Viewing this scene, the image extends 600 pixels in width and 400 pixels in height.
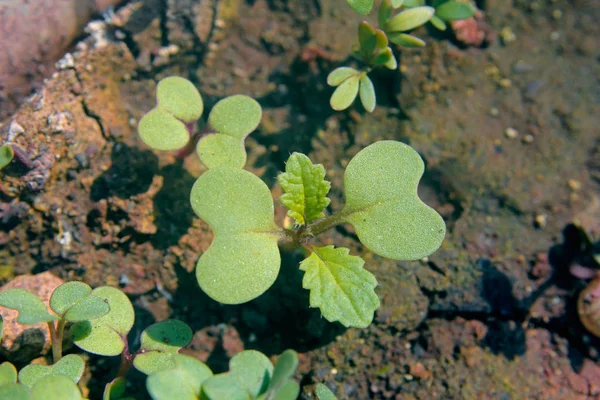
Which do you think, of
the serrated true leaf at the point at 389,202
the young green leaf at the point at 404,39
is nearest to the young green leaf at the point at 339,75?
the young green leaf at the point at 404,39

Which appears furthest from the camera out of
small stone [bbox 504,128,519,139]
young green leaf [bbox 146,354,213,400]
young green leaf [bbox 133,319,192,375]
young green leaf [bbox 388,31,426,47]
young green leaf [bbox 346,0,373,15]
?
small stone [bbox 504,128,519,139]

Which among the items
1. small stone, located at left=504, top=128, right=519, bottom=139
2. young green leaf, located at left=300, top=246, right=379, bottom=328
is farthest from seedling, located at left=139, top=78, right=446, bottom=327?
small stone, located at left=504, top=128, right=519, bottom=139

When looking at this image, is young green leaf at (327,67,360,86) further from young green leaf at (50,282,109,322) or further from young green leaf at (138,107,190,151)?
young green leaf at (50,282,109,322)

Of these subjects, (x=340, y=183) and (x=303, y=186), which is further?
(x=340, y=183)

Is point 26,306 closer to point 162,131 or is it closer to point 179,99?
point 162,131

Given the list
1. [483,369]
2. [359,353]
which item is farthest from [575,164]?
[359,353]

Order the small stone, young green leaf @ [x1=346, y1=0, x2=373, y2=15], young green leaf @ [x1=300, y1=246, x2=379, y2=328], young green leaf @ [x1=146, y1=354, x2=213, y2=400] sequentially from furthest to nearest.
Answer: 1. the small stone
2. young green leaf @ [x1=346, y1=0, x2=373, y2=15]
3. young green leaf @ [x1=300, y1=246, x2=379, y2=328]
4. young green leaf @ [x1=146, y1=354, x2=213, y2=400]

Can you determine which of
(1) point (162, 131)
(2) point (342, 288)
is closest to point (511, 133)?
(2) point (342, 288)

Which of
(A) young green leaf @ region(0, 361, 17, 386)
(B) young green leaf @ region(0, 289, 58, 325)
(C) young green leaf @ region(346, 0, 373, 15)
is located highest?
(C) young green leaf @ region(346, 0, 373, 15)
